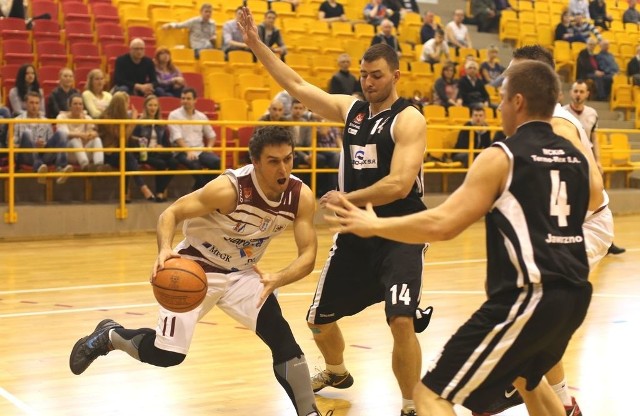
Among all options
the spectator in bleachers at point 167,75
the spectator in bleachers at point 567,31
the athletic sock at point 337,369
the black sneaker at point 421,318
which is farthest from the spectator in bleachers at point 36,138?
the spectator in bleachers at point 567,31

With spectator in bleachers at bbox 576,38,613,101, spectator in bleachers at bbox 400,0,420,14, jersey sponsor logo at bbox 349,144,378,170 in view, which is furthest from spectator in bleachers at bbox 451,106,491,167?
jersey sponsor logo at bbox 349,144,378,170

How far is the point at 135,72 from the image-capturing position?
13016mm

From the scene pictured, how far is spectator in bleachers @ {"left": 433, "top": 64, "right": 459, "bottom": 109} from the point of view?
16031 millimetres

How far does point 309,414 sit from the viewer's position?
4.75 meters

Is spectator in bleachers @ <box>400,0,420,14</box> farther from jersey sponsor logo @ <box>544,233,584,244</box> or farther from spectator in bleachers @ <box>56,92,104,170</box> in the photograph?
jersey sponsor logo @ <box>544,233,584,244</box>

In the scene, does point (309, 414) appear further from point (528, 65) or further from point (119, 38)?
point (119, 38)

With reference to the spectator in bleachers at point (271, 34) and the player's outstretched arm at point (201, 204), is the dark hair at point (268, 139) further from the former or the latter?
the spectator in bleachers at point (271, 34)

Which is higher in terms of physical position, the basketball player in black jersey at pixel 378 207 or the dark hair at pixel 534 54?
the dark hair at pixel 534 54

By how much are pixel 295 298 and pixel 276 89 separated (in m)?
7.05

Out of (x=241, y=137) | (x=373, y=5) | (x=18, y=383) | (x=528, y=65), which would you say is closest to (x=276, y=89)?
(x=241, y=137)

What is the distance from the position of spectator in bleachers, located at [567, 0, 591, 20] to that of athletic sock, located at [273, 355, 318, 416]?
1797 cm

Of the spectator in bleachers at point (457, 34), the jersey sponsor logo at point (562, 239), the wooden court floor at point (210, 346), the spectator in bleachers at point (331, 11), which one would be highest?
the spectator in bleachers at point (331, 11)

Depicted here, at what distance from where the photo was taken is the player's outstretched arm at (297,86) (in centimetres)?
568

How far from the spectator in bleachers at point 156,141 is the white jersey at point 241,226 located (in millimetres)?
6997
